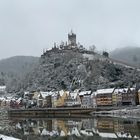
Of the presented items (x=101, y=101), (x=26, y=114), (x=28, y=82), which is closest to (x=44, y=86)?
(x=28, y=82)

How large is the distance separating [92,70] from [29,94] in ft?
94.5

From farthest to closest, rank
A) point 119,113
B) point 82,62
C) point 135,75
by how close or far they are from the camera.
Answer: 1. point 82,62
2. point 135,75
3. point 119,113

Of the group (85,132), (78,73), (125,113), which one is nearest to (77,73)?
(78,73)

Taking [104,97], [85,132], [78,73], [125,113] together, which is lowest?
[85,132]

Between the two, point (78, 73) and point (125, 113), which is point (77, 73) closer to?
point (78, 73)

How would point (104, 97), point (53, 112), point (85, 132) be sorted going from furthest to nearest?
point (53, 112) < point (104, 97) < point (85, 132)

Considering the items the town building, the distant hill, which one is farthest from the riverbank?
the distant hill

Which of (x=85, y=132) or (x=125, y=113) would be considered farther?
(x=125, y=113)

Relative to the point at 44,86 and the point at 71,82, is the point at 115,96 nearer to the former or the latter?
the point at 71,82

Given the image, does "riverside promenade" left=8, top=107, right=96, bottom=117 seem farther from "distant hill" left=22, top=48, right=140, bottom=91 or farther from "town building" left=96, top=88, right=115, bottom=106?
"distant hill" left=22, top=48, right=140, bottom=91

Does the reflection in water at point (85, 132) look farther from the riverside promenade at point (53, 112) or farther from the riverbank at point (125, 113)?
the riverside promenade at point (53, 112)

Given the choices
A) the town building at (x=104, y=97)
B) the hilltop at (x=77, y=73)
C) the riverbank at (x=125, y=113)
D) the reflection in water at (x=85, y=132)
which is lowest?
the reflection in water at (x=85, y=132)

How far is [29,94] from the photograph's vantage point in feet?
562

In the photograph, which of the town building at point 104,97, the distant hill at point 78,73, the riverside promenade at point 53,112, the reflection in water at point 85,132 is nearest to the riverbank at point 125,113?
the riverside promenade at point 53,112
